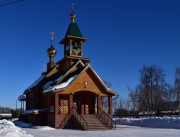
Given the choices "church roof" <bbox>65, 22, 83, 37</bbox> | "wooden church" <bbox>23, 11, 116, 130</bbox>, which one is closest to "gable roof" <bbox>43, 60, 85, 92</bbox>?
"wooden church" <bbox>23, 11, 116, 130</bbox>

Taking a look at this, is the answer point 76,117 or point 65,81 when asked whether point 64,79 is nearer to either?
point 65,81

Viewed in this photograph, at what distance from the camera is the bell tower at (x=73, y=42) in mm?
30870

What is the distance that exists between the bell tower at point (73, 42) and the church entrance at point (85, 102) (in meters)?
4.09

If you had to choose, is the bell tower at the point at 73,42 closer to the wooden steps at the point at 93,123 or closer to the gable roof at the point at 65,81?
the gable roof at the point at 65,81

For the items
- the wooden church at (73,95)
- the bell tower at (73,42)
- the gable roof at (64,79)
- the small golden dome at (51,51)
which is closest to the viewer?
the wooden church at (73,95)

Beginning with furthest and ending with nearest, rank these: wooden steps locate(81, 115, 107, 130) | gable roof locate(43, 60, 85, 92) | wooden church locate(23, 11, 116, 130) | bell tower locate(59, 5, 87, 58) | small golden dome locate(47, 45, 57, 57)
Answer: small golden dome locate(47, 45, 57, 57) < bell tower locate(59, 5, 87, 58) < gable roof locate(43, 60, 85, 92) < wooden church locate(23, 11, 116, 130) < wooden steps locate(81, 115, 107, 130)

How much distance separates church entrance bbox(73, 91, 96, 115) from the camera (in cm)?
2858

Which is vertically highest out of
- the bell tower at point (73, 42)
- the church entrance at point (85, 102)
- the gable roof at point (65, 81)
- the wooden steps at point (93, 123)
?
the bell tower at point (73, 42)

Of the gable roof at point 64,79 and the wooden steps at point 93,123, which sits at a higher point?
the gable roof at point 64,79

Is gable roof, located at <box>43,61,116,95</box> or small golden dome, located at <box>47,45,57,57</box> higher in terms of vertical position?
small golden dome, located at <box>47,45,57,57</box>

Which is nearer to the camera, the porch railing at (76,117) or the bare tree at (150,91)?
the porch railing at (76,117)

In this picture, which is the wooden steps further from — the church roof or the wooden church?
the church roof

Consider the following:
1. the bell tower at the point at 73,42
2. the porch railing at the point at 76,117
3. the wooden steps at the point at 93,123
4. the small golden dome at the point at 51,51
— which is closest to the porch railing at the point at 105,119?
the wooden steps at the point at 93,123

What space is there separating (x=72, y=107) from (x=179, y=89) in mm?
32927
